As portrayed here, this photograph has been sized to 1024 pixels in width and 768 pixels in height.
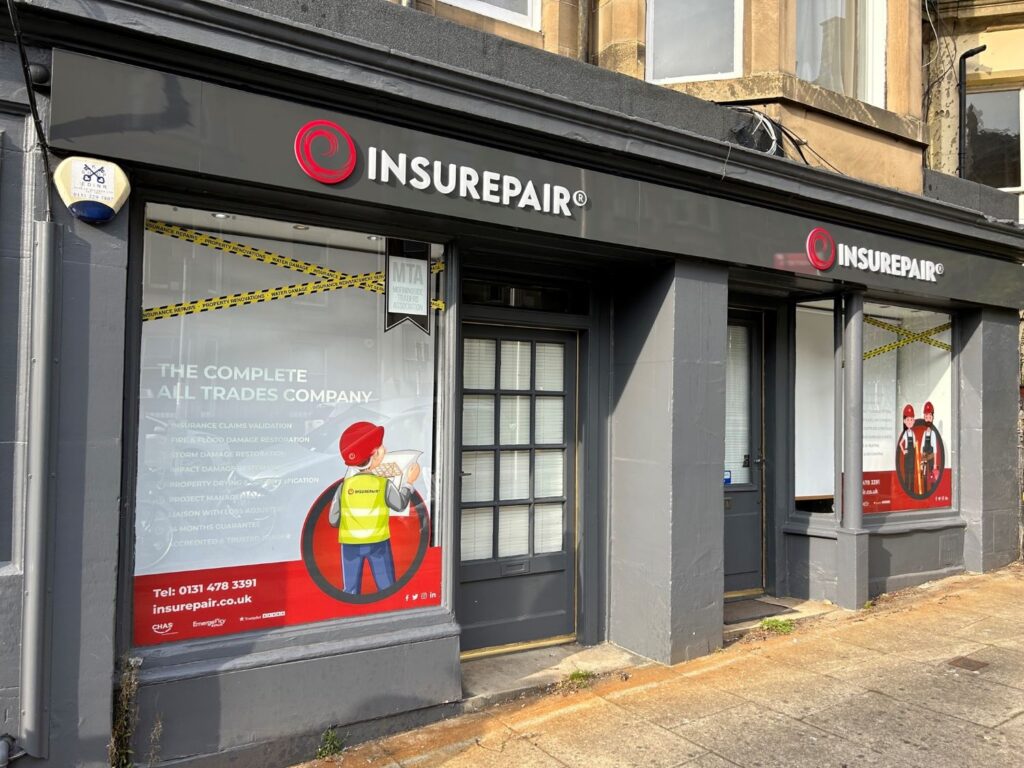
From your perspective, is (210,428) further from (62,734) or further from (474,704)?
(474,704)

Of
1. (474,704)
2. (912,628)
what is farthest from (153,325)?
(912,628)

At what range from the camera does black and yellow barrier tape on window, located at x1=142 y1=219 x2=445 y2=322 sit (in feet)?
12.6

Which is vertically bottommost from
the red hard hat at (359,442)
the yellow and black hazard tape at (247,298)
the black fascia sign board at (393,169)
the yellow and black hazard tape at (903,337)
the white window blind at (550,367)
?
the red hard hat at (359,442)

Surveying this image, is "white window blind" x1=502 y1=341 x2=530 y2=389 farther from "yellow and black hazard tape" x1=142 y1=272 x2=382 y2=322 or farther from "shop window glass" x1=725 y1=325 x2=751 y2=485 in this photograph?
"shop window glass" x1=725 y1=325 x2=751 y2=485

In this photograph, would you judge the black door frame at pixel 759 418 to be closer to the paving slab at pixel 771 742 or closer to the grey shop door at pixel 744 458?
the grey shop door at pixel 744 458

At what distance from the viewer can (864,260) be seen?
6.50 meters

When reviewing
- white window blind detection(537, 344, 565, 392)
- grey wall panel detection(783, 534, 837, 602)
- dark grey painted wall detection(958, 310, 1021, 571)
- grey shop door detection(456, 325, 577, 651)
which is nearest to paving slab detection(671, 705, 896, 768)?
grey shop door detection(456, 325, 577, 651)

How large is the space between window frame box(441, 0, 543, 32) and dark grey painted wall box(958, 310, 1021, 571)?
5.70m

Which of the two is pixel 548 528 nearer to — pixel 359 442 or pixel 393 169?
pixel 359 442

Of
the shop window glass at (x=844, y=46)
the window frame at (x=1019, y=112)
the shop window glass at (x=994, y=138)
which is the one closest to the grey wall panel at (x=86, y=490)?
the shop window glass at (x=844, y=46)

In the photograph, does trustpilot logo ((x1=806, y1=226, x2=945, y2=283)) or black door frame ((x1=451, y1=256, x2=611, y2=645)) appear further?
trustpilot logo ((x1=806, y1=226, x2=945, y2=283))

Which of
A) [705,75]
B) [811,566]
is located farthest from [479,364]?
[811,566]

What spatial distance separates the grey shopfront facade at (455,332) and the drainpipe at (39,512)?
0.06 ft

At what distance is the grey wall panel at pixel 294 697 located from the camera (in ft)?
11.9
